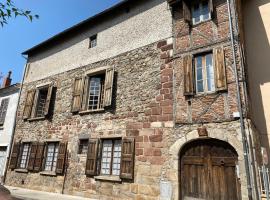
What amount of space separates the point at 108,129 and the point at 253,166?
16.4 feet

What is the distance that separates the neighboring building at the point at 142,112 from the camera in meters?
6.65

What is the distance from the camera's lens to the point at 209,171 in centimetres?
652

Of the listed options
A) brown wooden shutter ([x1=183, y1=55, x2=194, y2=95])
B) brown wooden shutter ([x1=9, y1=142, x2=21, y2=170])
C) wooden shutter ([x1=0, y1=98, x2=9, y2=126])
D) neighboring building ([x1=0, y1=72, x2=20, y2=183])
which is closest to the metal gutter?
neighboring building ([x1=0, y1=72, x2=20, y2=183])

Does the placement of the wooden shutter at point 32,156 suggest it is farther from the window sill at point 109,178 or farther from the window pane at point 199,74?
the window pane at point 199,74

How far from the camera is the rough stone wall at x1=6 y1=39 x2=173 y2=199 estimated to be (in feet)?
24.8

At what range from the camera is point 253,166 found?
19.3ft

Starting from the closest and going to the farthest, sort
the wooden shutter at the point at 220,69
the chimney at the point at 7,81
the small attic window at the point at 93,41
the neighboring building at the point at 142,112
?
1. the neighboring building at the point at 142,112
2. the wooden shutter at the point at 220,69
3. the small attic window at the point at 93,41
4. the chimney at the point at 7,81

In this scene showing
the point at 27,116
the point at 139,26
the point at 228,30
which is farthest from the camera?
the point at 27,116

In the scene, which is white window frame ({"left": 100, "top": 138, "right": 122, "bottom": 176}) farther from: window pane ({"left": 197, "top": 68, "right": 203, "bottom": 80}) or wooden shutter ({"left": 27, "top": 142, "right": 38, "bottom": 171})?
wooden shutter ({"left": 27, "top": 142, "right": 38, "bottom": 171})

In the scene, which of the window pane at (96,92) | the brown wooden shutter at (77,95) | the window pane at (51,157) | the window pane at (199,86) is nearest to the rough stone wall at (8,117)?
the window pane at (51,157)

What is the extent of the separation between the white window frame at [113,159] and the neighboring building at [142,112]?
0.12 feet

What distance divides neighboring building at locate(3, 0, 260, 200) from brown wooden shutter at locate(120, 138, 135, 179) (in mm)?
32

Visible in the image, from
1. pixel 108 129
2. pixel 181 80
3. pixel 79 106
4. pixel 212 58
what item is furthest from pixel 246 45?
pixel 79 106

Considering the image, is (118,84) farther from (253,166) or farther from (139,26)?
(253,166)
